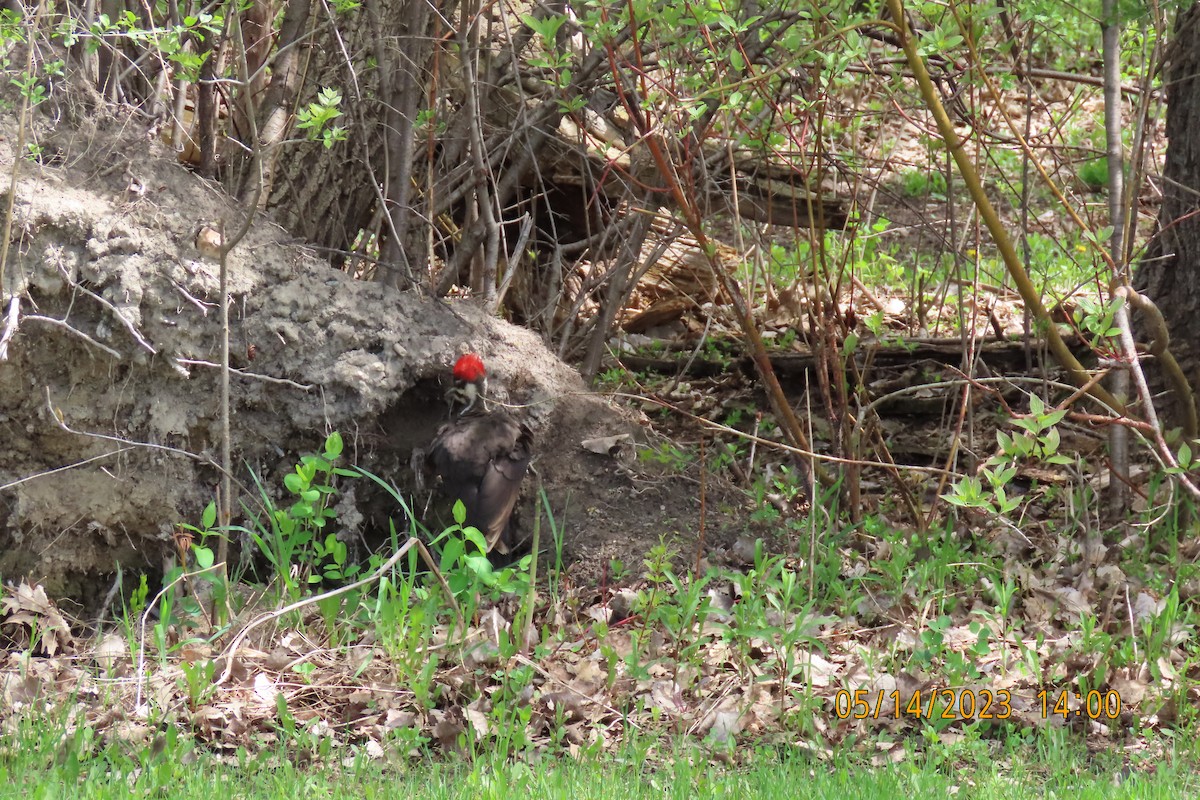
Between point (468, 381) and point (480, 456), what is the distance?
0.40 meters

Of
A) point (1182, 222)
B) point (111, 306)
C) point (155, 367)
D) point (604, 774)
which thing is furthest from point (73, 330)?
point (1182, 222)

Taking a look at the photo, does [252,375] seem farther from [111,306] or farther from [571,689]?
[571,689]

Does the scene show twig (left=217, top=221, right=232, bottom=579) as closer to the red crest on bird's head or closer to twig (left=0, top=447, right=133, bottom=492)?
twig (left=0, top=447, right=133, bottom=492)

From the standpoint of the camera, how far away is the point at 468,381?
5.15 m

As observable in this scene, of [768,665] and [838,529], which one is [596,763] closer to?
[768,665]

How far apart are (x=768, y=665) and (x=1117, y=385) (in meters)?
2.34

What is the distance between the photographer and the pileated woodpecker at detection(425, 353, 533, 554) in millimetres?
4930

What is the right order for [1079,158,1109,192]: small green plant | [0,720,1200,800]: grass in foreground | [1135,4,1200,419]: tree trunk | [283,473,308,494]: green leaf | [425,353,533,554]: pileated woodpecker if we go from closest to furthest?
[0,720,1200,800]: grass in foreground → [283,473,308,494]: green leaf → [425,353,533,554]: pileated woodpecker → [1135,4,1200,419]: tree trunk → [1079,158,1109,192]: small green plant
